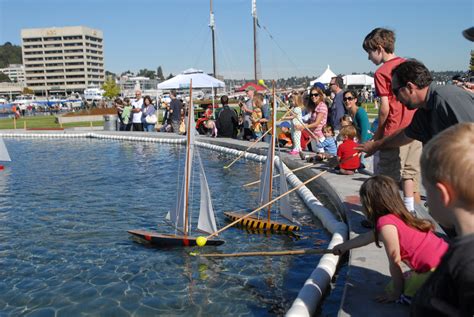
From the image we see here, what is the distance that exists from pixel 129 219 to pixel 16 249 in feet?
6.80

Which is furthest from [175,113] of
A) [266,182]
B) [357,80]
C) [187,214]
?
[357,80]

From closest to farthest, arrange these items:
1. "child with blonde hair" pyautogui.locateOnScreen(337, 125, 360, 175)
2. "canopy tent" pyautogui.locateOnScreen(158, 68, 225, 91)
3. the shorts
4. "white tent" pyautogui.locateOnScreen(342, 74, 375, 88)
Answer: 1. the shorts
2. "child with blonde hair" pyautogui.locateOnScreen(337, 125, 360, 175)
3. "canopy tent" pyautogui.locateOnScreen(158, 68, 225, 91)
4. "white tent" pyautogui.locateOnScreen(342, 74, 375, 88)

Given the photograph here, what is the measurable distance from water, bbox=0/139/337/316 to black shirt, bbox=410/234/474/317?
3471mm

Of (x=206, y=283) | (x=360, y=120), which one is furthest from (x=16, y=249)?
(x=360, y=120)

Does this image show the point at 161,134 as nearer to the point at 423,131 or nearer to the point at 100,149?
the point at 100,149

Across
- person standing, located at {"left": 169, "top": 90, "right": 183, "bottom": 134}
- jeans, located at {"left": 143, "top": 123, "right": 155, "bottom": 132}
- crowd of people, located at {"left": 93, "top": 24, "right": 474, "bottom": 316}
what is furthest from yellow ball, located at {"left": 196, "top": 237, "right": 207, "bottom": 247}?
jeans, located at {"left": 143, "top": 123, "right": 155, "bottom": 132}

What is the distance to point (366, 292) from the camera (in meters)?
4.32

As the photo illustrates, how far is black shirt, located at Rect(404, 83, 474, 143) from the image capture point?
12.2 ft

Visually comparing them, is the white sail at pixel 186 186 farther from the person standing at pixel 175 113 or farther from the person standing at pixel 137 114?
the person standing at pixel 137 114

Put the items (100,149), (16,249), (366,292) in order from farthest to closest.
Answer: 1. (100,149)
2. (16,249)
3. (366,292)

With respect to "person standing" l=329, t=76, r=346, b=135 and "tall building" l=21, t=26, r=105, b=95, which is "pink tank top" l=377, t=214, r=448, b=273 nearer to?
"person standing" l=329, t=76, r=346, b=135

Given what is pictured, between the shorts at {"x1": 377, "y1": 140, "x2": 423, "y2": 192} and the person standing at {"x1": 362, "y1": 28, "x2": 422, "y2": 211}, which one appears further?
the shorts at {"x1": 377, "y1": 140, "x2": 423, "y2": 192}

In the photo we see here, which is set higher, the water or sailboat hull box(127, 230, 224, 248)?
sailboat hull box(127, 230, 224, 248)

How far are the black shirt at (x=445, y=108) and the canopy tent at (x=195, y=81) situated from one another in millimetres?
20800
